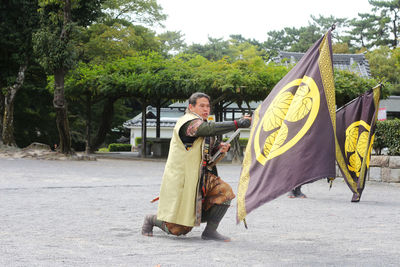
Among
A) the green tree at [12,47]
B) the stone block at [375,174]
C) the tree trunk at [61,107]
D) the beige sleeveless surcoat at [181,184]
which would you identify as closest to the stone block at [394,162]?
the stone block at [375,174]

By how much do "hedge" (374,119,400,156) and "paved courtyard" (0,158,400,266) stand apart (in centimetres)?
334

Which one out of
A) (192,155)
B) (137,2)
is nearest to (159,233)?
(192,155)

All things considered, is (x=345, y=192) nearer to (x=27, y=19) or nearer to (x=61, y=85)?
(x=61, y=85)

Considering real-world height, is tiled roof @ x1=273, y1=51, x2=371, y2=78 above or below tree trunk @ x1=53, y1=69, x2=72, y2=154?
above

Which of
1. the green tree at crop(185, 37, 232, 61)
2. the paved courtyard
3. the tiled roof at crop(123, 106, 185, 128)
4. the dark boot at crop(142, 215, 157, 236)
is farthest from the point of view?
the green tree at crop(185, 37, 232, 61)

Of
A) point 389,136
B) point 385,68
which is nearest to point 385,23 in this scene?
point 385,68

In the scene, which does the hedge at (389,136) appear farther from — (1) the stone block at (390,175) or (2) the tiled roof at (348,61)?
(2) the tiled roof at (348,61)

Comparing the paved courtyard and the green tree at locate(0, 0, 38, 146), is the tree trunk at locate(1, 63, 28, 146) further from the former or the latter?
the paved courtyard

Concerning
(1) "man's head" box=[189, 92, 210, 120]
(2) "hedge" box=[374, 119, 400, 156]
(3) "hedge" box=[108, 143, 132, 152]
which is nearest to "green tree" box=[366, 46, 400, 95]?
(3) "hedge" box=[108, 143, 132, 152]

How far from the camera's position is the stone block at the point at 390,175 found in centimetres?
1346

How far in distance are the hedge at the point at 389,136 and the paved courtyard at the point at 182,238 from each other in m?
3.34

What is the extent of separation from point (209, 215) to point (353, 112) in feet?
18.9

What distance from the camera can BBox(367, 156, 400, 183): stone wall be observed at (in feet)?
44.2

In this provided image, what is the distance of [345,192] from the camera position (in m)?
11.8
